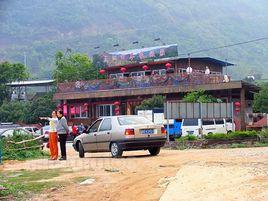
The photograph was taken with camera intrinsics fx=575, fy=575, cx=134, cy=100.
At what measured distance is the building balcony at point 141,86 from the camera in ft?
142

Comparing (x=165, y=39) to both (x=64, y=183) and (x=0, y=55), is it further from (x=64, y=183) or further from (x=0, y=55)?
(x=64, y=183)

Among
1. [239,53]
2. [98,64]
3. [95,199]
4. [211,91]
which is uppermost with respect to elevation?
[239,53]

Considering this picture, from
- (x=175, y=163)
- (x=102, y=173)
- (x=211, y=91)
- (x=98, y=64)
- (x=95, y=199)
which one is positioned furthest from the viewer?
(x=98, y=64)

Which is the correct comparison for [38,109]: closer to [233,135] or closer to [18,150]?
[233,135]

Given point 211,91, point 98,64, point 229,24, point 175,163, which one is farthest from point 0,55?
point 175,163

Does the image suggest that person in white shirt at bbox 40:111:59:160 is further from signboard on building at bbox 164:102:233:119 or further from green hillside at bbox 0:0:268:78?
green hillside at bbox 0:0:268:78

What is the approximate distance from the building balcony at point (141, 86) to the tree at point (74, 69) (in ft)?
42.1

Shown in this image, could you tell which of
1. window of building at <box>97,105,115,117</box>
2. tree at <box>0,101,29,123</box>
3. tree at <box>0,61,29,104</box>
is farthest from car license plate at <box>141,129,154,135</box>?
tree at <box>0,61,29,104</box>

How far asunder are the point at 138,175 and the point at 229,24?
167143mm

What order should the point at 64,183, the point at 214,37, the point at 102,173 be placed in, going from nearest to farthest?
the point at 64,183 < the point at 102,173 < the point at 214,37

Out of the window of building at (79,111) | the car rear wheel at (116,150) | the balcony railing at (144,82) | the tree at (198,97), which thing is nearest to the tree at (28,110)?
the window of building at (79,111)

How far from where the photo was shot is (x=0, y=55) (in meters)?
142

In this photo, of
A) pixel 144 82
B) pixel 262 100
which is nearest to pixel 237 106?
pixel 262 100

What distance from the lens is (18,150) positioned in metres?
21.3
